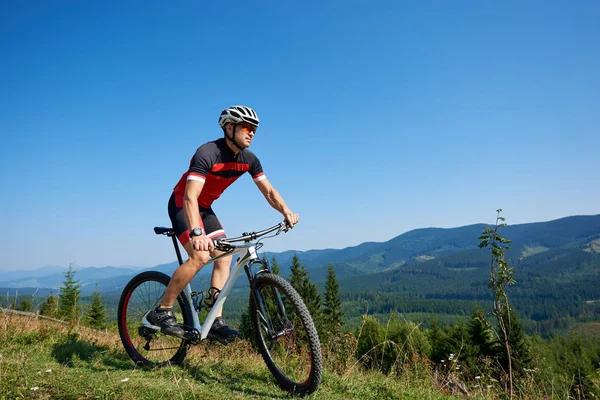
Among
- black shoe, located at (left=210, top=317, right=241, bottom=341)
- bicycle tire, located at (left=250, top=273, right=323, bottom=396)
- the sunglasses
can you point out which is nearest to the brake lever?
bicycle tire, located at (left=250, top=273, right=323, bottom=396)

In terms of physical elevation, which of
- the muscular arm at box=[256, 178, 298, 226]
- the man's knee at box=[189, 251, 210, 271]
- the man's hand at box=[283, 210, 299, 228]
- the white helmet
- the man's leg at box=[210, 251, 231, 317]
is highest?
the white helmet

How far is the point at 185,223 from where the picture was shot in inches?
198

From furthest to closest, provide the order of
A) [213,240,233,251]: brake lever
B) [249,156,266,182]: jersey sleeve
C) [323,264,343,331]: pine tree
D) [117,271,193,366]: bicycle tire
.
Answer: [323,264,343,331]: pine tree
[117,271,193,366]: bicycle tire
[249,156,266,182]: jersey sleeve
[213,240,233,251]: brake lever

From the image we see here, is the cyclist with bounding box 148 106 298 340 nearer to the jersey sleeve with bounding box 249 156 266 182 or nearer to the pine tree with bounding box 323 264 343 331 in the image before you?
the jersey sleeve with bounding box 249 156 266 182

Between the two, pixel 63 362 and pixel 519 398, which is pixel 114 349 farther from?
pixel 519 398

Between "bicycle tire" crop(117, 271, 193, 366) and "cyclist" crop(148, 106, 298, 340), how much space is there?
0.26 m

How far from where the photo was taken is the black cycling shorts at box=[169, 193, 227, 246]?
5008 mm

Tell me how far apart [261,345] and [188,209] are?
73.5 inches

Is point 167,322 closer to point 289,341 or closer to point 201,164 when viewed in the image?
point 289,341

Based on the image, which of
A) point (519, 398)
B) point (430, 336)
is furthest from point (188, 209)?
point (430, 336)

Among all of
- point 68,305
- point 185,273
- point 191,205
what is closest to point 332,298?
point 68,305

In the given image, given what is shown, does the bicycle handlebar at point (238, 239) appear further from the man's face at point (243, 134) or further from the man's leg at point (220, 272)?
the man's face at point (243, 134)

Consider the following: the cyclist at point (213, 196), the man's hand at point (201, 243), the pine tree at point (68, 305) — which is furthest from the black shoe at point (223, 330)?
the pine tree at point (68, 305)

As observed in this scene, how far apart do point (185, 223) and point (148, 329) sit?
1775 mm
